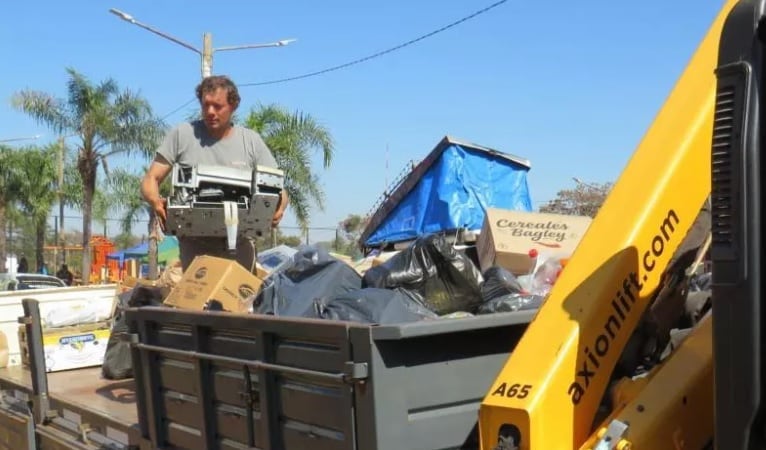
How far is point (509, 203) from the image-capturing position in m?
Result: 9.31

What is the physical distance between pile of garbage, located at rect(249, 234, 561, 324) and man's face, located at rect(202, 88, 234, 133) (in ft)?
6.27

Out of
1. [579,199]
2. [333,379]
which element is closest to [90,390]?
[333,379]

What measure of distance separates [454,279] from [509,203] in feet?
19.8

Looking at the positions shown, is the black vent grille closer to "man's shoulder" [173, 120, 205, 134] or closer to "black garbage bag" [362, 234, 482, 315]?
"black garbage bag" [362, 234, 482, 315]

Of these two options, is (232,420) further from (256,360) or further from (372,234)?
(372,234)

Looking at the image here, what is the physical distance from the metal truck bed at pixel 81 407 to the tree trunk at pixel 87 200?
78.3ft

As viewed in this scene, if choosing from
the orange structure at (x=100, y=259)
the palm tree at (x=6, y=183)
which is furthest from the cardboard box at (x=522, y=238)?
the palm tree at (x=6, y=183)

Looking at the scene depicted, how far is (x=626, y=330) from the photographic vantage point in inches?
91.8

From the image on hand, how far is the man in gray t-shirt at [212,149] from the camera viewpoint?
5.20m

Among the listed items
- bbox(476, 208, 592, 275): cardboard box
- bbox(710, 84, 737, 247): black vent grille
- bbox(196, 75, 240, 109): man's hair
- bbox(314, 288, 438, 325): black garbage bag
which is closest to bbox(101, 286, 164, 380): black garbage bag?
bbox(196, 75, 240, 109): man's hair

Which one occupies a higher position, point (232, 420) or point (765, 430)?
point (765, 430)

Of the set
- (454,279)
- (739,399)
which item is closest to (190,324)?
(454,279)

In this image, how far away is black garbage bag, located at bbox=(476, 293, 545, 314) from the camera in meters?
3.19

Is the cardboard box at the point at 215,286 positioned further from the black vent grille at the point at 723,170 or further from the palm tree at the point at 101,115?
the palm tree at the point at 101,115
